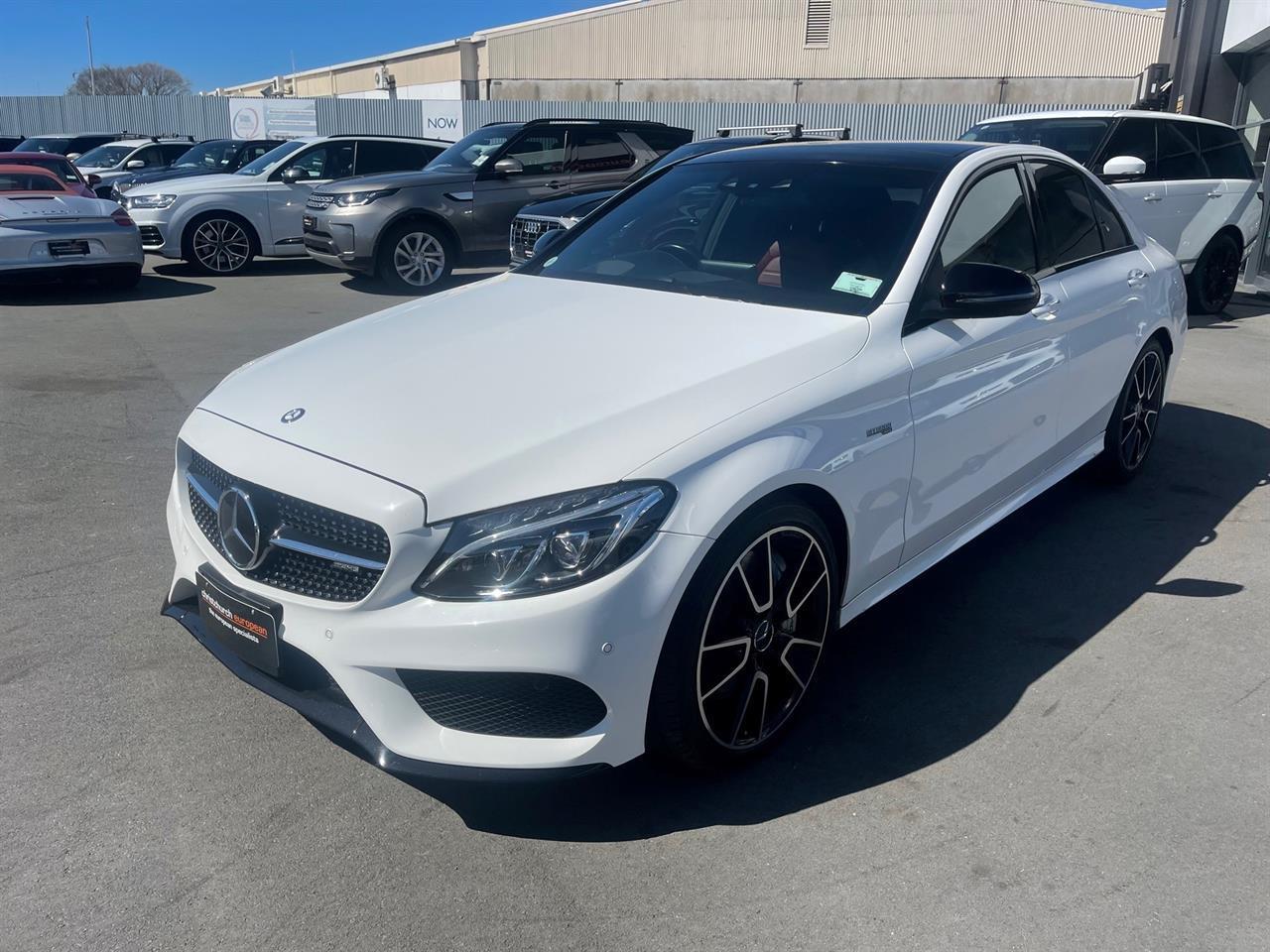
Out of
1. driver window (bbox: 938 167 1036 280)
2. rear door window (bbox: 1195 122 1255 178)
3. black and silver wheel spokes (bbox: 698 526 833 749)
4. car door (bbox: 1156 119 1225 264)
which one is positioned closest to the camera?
black and silver wheel spokes (bbox: 698 526 833 749)

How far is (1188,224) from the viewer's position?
31.8 ft

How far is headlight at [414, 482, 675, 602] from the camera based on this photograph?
245cm

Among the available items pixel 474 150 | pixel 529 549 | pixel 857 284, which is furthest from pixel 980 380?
pixel 474 150

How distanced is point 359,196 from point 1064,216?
861 cm

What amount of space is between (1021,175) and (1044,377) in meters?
0.85

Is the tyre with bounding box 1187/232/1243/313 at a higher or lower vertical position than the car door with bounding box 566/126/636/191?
lower

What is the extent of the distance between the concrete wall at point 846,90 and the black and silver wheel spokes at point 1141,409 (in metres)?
32.8

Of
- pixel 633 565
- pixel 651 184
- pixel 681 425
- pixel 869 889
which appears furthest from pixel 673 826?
pixel 651 184

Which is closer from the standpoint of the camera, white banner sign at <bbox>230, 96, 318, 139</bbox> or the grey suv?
the grey suv

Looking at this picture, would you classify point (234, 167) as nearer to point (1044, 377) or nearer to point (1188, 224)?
point (1188, 224)

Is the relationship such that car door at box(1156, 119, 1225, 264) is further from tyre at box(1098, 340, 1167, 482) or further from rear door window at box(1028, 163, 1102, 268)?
rear door window at box(1028, 163, 1102, 268)

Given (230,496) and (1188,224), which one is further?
(1188,224)

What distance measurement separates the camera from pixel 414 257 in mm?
11852

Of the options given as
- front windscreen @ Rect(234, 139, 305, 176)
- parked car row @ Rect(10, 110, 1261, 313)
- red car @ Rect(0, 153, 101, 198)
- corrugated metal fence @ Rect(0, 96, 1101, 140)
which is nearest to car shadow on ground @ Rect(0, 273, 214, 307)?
parked car row @ Rect(10, 110, 1261, 313)
